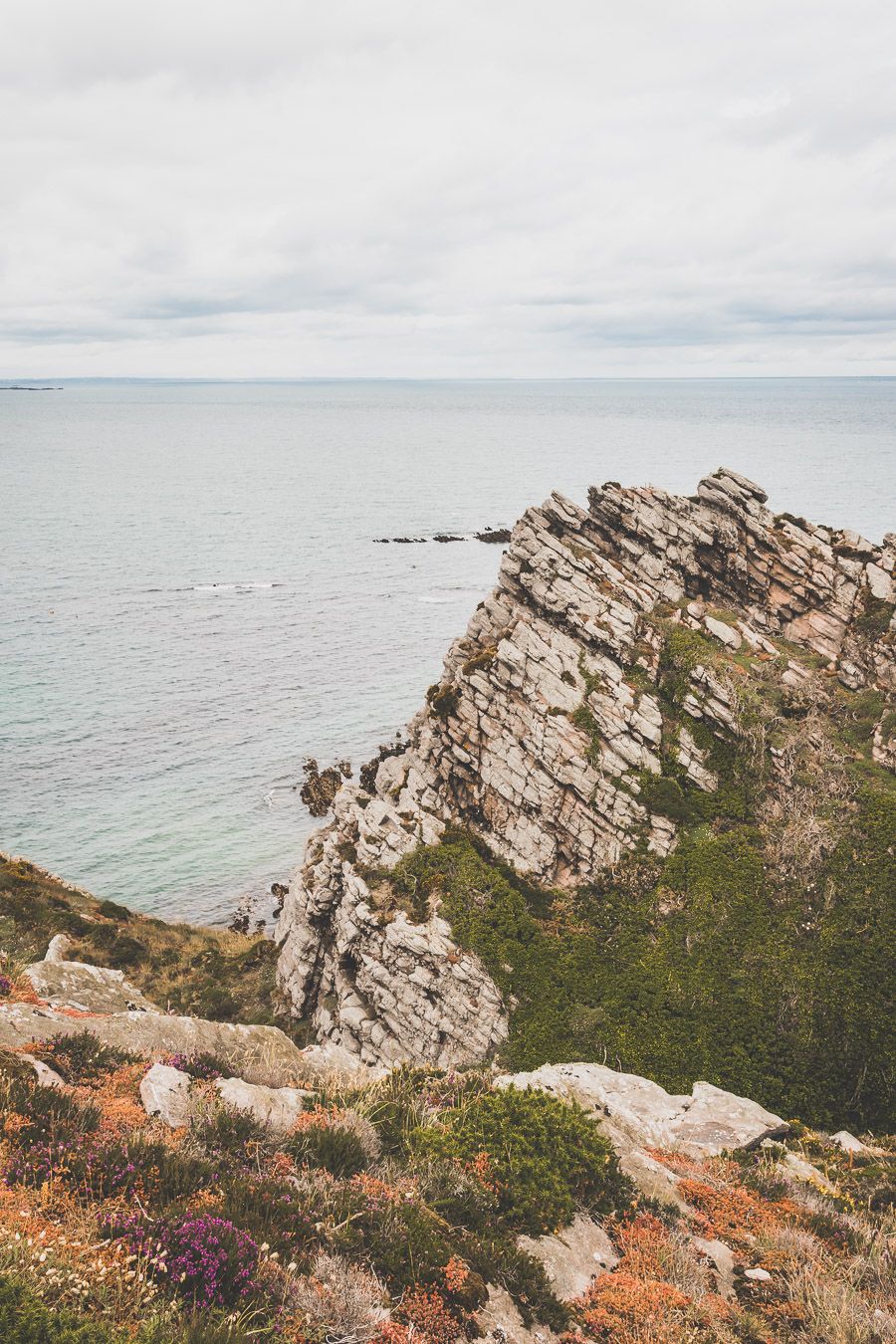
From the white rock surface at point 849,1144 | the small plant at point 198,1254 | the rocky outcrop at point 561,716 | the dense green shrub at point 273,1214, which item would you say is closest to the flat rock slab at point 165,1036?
the dense green shrub at point 273,1214

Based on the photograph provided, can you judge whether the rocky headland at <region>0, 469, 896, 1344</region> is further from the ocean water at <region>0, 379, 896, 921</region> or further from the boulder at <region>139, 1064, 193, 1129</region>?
the ocean water at <region>0, 379, 896, 921</region>

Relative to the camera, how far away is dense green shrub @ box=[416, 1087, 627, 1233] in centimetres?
1055

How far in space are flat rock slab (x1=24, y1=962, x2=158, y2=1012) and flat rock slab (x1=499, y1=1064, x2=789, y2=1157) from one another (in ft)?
30.0

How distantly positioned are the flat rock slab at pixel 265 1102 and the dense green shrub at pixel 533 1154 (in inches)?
78.9

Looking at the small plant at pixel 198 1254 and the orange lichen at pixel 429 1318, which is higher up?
the small plant at pixel 198 1254

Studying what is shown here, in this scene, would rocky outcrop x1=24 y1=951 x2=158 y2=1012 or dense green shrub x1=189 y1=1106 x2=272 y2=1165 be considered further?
rocky outcrop x1=24 y1=951 x2=158 y2=1012

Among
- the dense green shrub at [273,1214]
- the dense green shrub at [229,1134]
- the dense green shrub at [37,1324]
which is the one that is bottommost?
the dense green shrub at [229,1134]

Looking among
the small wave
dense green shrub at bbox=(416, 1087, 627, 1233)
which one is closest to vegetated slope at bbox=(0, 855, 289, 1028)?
dense green shrub at bbox=(416, 1087, 627, 1233)

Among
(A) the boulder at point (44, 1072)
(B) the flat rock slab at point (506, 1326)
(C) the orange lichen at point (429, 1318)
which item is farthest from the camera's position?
(A) the boulder at point (44, 1072)

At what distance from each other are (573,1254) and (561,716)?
23.4 metres

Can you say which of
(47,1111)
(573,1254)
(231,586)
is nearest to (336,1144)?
(573,1254)

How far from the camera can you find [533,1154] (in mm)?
11422

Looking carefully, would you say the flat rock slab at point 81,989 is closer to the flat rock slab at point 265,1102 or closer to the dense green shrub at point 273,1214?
the flat rock slab at point 265,1102

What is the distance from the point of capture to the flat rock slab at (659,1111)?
15164 mm
